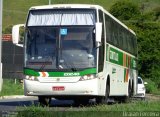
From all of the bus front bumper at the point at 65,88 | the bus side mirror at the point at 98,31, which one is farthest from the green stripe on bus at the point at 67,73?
the bus side mirror at the point at 98,31

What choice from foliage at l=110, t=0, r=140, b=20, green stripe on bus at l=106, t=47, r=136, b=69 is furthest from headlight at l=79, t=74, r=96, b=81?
foliage at l=110, t=0, r=140, b=20

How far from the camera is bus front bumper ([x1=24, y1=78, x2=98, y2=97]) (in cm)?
2125

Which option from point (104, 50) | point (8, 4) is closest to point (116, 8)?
point (8, 4)

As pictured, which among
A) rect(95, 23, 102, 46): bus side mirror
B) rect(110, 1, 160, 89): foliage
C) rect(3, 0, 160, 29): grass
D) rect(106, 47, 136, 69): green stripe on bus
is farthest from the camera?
rect(3, 0, 160, 29): grass

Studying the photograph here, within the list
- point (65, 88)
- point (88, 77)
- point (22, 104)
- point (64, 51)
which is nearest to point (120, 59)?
point (22, 104)

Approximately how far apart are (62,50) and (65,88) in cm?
135

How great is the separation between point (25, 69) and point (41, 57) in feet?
2.53

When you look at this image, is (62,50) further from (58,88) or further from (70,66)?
(58,88)

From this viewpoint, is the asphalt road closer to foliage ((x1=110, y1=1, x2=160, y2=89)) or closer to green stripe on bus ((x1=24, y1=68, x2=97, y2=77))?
green stripe on bus ((x1=24, y1=68, x2=97, y2=77))

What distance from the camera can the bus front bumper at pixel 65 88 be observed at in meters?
21.2

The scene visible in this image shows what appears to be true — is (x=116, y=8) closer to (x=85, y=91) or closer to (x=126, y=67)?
(x=126, y=67)

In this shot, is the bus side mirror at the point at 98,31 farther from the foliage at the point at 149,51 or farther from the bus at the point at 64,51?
the foliage at the point at 149,51

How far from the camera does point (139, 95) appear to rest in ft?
132

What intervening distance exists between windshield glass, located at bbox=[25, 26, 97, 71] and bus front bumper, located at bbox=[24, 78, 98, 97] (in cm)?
57
